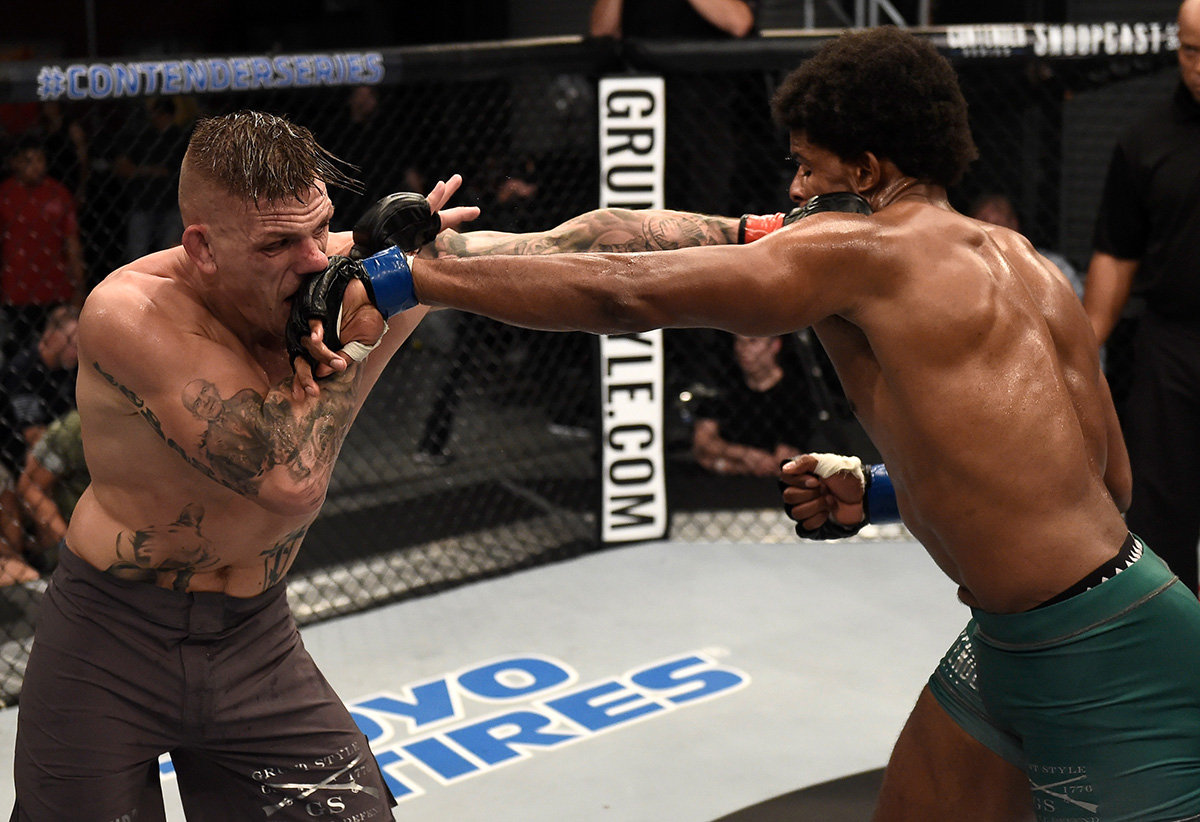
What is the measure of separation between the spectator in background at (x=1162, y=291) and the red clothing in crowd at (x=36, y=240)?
3.28m

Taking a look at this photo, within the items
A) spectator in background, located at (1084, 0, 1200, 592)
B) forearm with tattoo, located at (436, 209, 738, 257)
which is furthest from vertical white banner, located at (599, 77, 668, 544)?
forearm with tattoo, located at (436, 209, 738, 257)

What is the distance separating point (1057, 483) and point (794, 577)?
8.15ft

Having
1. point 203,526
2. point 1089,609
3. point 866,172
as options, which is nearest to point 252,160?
point 203,526

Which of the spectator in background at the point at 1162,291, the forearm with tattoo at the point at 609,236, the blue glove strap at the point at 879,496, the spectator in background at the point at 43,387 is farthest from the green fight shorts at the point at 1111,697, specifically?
the spectator in background at the point at 43,387

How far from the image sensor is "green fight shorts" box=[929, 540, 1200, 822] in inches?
63.5

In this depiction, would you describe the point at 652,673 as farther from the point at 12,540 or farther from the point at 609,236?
the point at 12,540

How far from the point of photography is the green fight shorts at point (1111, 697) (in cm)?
161

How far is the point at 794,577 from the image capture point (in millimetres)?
4121

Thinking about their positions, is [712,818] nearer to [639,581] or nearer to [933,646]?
[933,646]

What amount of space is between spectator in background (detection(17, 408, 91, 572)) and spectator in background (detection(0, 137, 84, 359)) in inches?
27.3

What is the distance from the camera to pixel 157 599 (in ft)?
5.98

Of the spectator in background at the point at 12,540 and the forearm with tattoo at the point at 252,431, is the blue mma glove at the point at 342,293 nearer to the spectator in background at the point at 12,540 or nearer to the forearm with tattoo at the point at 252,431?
the forearm with tattoo at the point at 252,431

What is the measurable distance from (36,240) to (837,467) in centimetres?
341

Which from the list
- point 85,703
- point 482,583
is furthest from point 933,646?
point 85,703
